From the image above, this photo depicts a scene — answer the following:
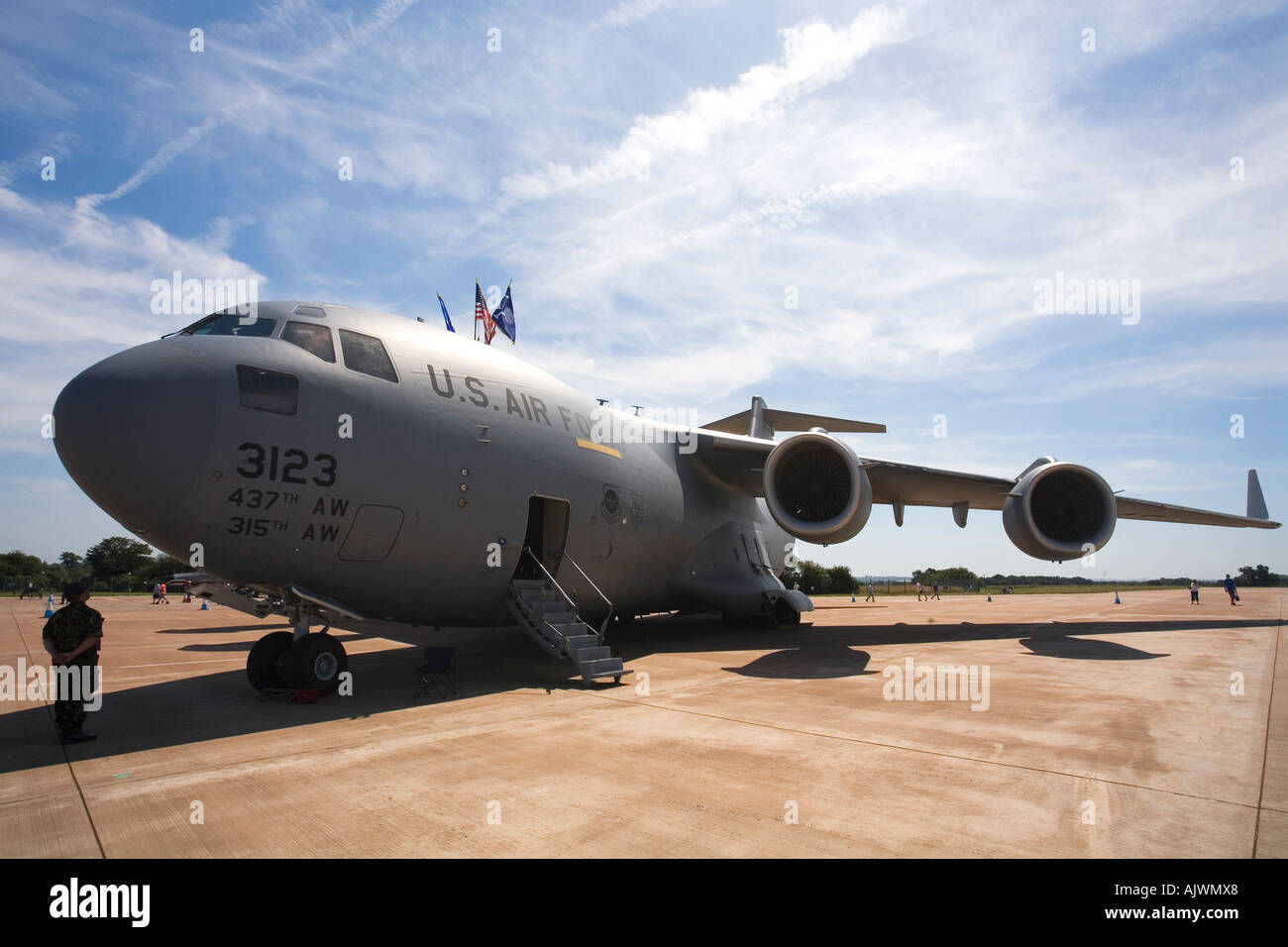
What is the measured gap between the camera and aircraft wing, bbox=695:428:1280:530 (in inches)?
611

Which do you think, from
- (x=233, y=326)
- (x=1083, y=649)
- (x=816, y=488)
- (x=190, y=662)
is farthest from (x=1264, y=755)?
(x=190, y=662)

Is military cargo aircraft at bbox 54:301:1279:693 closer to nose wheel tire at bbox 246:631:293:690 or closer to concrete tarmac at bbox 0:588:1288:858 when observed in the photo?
nose wheel tire at bbox 246:631:293:690

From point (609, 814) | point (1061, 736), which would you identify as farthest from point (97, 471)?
point (1061, 736)

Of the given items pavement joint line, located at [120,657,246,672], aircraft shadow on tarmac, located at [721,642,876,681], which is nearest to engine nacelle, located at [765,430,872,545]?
aircraft shadow on tarmac, located at [721,642,876,681]

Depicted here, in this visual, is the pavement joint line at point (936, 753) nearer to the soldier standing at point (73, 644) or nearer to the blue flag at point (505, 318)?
the soldier standing at point (73, 644)

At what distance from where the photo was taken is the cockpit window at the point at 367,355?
8383mm

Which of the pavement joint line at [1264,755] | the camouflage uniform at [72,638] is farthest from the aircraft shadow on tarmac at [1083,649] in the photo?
the camouflage uniform at [72,638]

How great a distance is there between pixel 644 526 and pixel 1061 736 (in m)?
8.03

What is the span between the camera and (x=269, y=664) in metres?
8.49

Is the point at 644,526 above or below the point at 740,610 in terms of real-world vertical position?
above

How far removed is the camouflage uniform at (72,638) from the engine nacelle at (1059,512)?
14601mm

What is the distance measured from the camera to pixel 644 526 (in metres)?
13.2

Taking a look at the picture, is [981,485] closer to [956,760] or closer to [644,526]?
[644,526]

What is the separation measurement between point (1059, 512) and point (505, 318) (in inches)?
545
